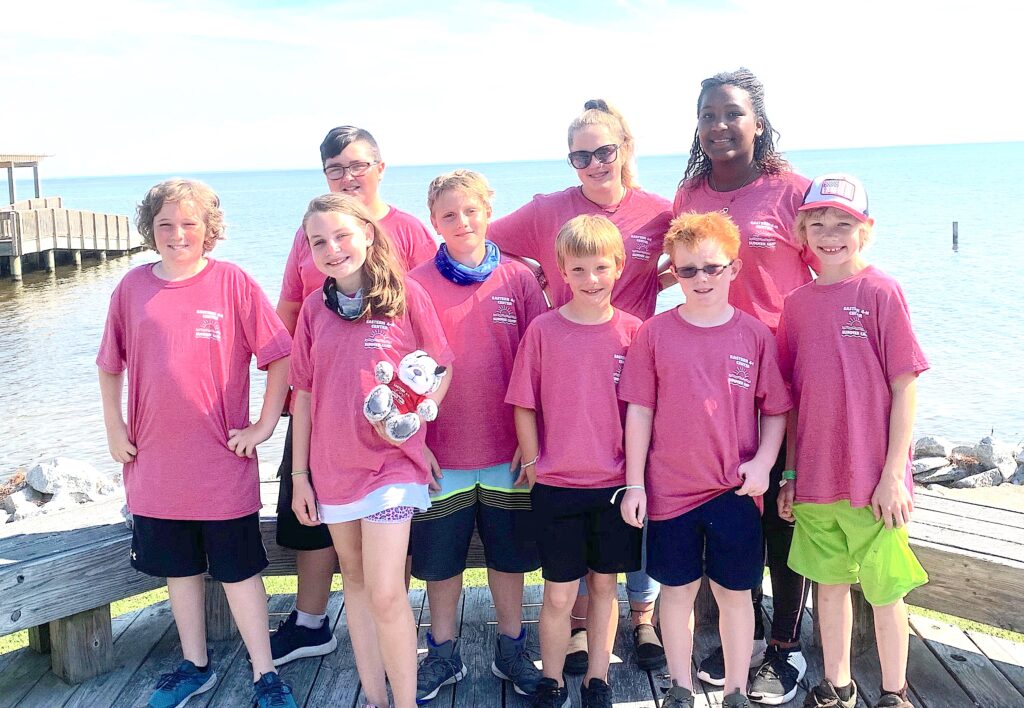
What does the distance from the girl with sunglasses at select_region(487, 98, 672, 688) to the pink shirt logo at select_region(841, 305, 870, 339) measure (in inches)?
35.5

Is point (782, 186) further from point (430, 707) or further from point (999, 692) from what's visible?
point (430, 707)

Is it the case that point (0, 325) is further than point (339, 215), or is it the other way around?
point (0, 325)

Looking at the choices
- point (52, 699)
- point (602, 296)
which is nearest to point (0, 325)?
point (52, 699)

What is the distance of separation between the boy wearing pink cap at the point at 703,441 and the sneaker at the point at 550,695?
404 mm

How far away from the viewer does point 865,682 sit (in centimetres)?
354

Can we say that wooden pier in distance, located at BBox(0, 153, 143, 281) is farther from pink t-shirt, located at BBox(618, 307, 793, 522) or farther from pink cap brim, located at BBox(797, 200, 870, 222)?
pink cap brim, located at BBox(797, 200, 870, 222)

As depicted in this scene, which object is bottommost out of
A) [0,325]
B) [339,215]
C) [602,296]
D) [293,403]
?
[0,325]

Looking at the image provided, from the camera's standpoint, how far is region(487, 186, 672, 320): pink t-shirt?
3.71 m

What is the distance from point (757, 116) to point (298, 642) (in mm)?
2981

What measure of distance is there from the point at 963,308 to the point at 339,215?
1930 cm

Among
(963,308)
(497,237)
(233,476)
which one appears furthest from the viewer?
(963,308)

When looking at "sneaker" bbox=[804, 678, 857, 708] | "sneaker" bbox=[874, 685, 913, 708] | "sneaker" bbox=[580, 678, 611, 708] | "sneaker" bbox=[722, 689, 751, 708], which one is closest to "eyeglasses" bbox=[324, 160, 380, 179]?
"sneaker" bbox=[580, 678, 611, 708]

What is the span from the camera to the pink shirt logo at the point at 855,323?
10.2 feet

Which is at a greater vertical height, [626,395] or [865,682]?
[626,395]
